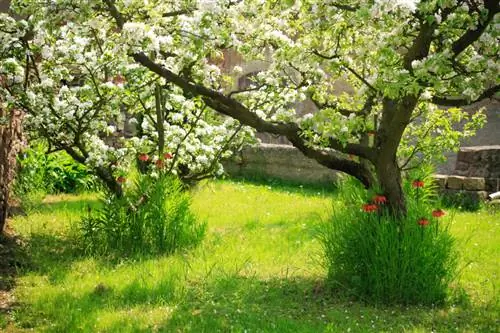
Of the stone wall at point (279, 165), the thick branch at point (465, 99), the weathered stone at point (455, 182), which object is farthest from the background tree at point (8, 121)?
the weathered stone at point (455, 182)

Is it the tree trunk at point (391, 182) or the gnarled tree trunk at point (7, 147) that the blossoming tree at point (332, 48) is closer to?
the tree trunk at point (391, 182)

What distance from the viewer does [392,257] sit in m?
5.36

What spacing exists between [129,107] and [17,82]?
1.64 m

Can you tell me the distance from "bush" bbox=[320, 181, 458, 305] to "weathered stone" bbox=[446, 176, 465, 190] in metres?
5.38

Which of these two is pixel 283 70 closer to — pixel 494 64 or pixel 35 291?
pixel 494 64

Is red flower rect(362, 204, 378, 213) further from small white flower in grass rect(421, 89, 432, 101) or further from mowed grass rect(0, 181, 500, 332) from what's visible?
small white flower in grass rect(421, 89, 432, 101)

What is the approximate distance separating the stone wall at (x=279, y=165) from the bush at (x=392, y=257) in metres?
7.37

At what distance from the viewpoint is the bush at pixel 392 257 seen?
5.38 meters

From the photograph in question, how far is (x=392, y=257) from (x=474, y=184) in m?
5.95

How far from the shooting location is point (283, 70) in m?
6.70

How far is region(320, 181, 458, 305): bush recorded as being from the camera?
17.6 ft

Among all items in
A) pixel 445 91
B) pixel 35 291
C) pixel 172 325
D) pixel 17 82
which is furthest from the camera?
pixel 17 82

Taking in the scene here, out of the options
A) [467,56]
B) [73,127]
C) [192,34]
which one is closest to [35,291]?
[73,127]

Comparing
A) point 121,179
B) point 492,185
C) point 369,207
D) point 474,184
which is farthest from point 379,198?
point 492,185
